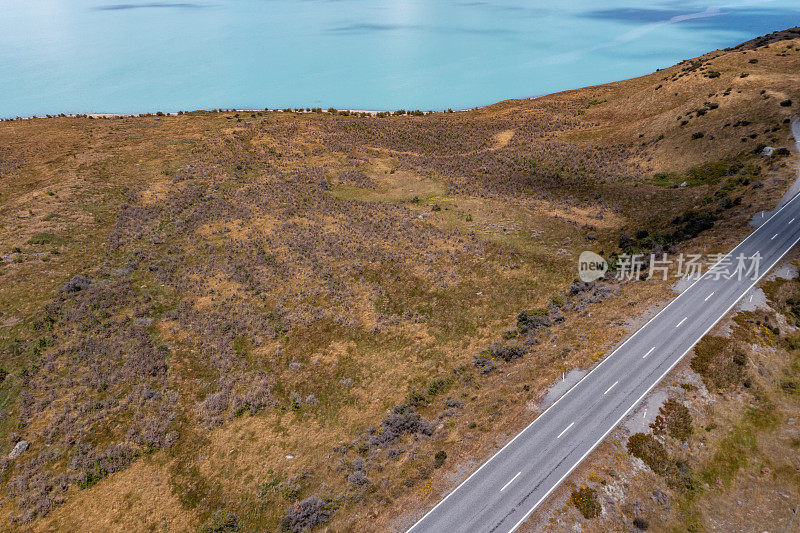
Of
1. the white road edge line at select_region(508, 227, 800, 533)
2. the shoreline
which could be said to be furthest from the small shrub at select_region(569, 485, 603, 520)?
the shoreline

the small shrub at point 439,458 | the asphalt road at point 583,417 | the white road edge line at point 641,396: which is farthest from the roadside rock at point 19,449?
the white road edge line at point 641,396

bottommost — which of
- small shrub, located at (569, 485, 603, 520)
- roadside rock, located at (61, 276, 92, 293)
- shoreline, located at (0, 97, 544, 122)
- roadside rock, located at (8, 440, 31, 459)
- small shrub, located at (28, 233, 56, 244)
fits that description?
roadside rock, located at (8, 440, 31, 459)

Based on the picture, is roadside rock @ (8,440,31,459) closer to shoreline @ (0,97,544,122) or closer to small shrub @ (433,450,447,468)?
small shrub @ (433,450,447,468)

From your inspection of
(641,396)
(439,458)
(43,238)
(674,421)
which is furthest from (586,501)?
(43,238)

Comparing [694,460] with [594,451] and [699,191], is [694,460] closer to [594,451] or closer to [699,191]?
[594,451]

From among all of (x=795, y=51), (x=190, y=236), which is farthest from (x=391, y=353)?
(x=795, y=51)

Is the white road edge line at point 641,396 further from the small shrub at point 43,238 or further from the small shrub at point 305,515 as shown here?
the small shrub at point 43,238
